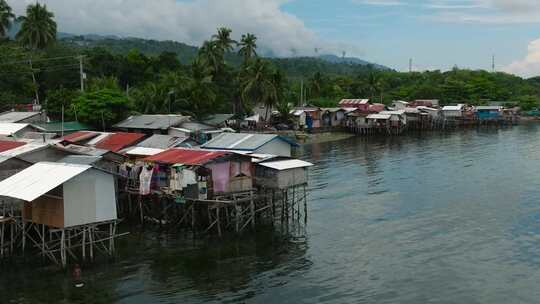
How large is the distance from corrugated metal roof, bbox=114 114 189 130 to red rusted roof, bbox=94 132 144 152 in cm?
793

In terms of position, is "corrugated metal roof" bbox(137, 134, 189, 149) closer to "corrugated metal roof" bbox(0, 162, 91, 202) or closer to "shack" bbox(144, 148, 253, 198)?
"shack" bbox(144, 148, 253, 198)

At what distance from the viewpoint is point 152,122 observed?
45625 mm

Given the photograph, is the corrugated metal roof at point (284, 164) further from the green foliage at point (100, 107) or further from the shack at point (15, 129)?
the green foliage at point (100, 107)

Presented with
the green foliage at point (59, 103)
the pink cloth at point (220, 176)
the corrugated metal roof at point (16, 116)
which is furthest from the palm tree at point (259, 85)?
the pink cloth at point (220, 176)

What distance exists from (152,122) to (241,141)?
15155mm

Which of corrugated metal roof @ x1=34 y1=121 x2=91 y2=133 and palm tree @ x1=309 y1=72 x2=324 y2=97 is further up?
palm tree @ x1=309 y1=72 x2=324 y2=97

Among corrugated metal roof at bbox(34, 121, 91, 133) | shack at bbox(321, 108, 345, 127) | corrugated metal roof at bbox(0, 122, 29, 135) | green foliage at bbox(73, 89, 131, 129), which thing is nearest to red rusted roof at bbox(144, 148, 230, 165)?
corrugated metal roof at bbox(0, 122, 29, 135)

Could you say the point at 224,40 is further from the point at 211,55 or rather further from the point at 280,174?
the point at 280,174

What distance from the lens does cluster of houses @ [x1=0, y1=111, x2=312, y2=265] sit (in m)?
22.0

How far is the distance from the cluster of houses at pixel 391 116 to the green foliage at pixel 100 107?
28.0 metres

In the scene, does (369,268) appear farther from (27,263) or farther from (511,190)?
(511,190)

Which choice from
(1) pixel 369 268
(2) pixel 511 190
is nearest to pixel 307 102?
(2) pixel 511 190

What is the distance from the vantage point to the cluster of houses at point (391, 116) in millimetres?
75938

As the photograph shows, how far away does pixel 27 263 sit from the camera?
22938 millimetres
